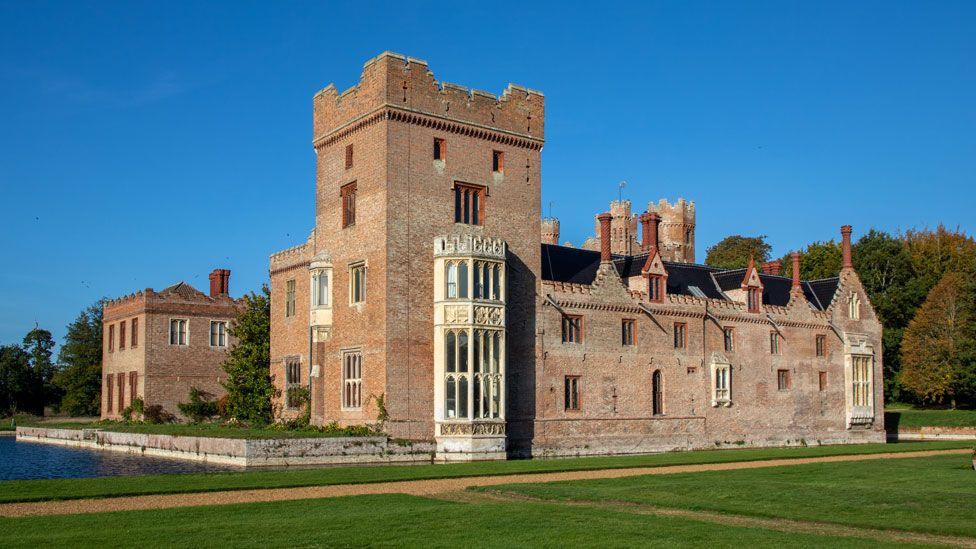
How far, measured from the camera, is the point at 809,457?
115ft

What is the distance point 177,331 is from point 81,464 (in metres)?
21.7

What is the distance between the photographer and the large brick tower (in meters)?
33.8

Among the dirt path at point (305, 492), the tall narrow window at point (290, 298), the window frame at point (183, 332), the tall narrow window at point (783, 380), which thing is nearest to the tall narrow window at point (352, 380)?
the tall narrow window at point (290, 298)

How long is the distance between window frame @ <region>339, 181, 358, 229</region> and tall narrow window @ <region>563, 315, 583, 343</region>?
8938 mm

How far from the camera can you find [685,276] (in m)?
46.5

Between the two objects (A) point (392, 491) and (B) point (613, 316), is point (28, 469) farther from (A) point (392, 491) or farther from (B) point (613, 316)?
(B) point (613, 316)

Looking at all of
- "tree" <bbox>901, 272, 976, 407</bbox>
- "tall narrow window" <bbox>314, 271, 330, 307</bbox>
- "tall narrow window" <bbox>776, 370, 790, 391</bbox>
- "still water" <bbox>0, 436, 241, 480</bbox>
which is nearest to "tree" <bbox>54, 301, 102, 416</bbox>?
"still water" <bbox>0, 436, 241, 480</bbox>

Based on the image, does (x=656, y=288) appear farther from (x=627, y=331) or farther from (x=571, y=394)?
(x=571, y=394)

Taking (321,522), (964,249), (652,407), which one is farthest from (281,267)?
(964,249)

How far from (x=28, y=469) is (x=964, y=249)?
65979 mm

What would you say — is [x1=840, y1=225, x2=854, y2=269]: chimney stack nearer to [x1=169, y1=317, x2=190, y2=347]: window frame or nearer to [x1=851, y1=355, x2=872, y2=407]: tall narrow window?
[x1=851, y1=355, x2=872, y2=407]: tall narrow window

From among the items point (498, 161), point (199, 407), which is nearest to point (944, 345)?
point (498, 161)

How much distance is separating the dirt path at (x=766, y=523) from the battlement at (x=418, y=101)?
17.0 meters

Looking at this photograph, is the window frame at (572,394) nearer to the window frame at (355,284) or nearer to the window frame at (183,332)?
the window frame at (355,284)
